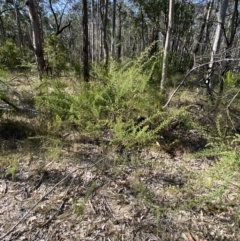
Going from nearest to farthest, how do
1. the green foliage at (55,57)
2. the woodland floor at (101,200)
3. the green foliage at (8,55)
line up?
1. the woodland floor at (101,200)
2. the green foliage at (55,57)
3. the green foliage at (8,55)

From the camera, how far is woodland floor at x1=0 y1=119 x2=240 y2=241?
1.74m

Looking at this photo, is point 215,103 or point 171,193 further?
point 215,103

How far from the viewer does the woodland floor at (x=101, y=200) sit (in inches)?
68.4

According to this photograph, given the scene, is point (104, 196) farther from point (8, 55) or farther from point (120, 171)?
point (8, 55)

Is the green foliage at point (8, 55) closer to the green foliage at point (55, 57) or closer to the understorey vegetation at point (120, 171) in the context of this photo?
the green foliage at point (55, 57)

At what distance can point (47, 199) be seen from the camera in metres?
2.05

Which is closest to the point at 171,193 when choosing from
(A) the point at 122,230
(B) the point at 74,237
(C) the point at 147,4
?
(A) the point at 122,230

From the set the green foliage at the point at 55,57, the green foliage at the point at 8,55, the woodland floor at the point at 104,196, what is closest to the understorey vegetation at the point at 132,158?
the woodland floor at the point at 104,196

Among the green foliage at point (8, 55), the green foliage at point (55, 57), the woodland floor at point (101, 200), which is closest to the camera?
the woodland floor at point (101, 200)

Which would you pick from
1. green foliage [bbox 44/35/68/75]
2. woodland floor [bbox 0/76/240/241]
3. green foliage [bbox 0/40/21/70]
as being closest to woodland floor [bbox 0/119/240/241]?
woodland floor [bbox 0/76/240/241]

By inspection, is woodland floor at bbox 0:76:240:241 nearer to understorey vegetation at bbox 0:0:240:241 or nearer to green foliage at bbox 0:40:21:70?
understorey vegetation at bbox 0:0:240:241

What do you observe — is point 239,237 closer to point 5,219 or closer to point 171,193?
point 171,193

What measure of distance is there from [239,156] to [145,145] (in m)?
1.41

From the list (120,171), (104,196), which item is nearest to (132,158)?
(120,171)
